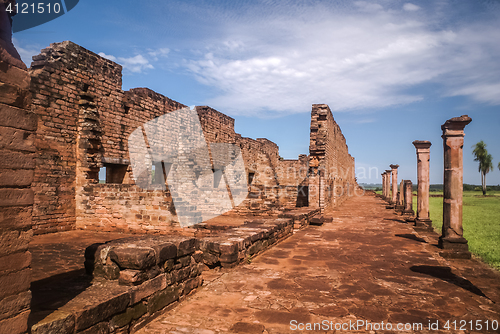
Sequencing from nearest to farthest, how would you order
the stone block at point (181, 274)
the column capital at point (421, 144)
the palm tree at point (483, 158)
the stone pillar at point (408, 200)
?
the stone block at point (181, 274) → the column capital at point (421, 144) → the stone pillar at point (408, 200) → the palm tree at point (483, 158)

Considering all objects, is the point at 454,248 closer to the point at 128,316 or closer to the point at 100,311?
the point at 128,316

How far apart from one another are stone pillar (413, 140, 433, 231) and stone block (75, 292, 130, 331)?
1030cm

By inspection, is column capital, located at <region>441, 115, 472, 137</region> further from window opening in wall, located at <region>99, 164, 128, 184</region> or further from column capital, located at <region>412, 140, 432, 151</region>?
window opening in wall, located at <region>99, 164, 128, 184</region>

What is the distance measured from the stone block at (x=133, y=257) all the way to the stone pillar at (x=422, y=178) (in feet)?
32.5

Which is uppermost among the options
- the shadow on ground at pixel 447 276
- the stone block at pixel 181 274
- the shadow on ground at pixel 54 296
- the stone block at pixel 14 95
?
the stone block at pixel 14 95

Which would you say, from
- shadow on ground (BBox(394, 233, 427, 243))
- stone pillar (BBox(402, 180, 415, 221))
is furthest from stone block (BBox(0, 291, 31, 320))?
stone pillar (BBox(402, 180, 415, 221))

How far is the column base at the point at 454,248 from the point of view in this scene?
21.2 ft

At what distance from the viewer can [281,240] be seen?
812cm

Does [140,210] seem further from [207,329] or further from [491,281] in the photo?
[491,281]

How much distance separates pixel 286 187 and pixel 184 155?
798 cm

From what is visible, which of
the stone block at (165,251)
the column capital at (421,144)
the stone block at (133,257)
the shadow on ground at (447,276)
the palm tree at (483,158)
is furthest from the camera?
the palm tree at (483,158)

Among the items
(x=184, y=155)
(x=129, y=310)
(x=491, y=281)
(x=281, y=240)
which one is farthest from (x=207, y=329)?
(x=184, y=155)

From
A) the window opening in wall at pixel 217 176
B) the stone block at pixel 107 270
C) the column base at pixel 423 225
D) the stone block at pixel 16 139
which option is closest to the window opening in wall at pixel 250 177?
the window opening in wall at pixel 217 176

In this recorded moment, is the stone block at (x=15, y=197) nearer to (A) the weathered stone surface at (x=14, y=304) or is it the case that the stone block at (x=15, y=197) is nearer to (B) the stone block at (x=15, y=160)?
(B) the stone block at (x=15, y=160)
